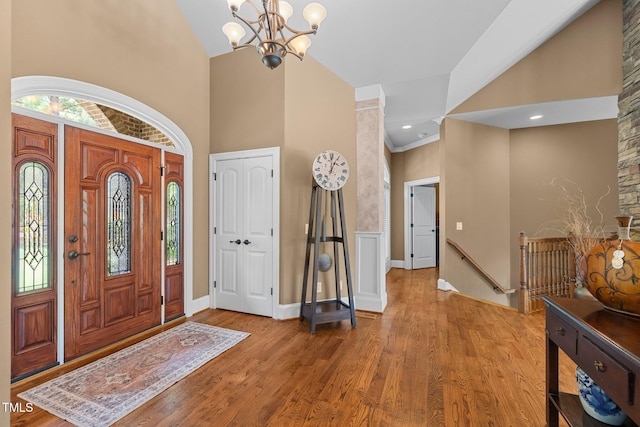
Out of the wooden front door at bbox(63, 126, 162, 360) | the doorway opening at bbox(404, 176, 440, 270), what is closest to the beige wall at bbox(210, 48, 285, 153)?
the wooden front door at bbox(63, 126, 162, 360)

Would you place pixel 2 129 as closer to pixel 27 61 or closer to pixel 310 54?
pixel 27 61

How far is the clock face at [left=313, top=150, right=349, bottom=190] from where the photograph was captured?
316 cm

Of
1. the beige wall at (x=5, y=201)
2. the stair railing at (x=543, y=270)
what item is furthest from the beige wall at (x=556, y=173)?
the beige wall at (x=5, y=201)

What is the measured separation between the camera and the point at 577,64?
362 centimetres

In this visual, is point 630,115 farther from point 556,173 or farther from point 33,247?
point 33,247

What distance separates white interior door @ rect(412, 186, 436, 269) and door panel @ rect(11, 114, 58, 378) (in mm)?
6446

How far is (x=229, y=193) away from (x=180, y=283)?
1277mm

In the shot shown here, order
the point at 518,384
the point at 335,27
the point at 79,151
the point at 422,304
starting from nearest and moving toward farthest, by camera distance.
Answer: the point at 518,384, the point at 79,151, the point at 335,27, the point at 422,304

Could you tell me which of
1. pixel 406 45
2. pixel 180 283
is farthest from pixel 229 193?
pixel 406 45

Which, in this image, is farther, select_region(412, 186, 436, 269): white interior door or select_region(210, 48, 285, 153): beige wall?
select_region(412, 186, 436, 269): white interior door

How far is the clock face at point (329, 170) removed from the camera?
316cm

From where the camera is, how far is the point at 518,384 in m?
2.13

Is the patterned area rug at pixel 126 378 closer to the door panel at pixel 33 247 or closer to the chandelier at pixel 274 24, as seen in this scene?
the door panel at pixel 33 247

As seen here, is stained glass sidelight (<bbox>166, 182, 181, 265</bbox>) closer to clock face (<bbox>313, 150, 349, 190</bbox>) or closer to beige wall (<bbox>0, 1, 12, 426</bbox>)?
clock face (<bbox>313, 150, 349, 190</bbox>)
